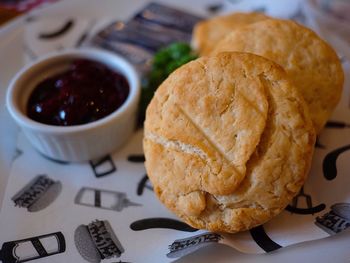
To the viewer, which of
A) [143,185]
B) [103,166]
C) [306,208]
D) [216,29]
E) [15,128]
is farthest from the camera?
[216,29]

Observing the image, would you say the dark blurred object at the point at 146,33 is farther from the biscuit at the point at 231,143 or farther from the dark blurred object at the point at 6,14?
the biscuit at the point at 231,143

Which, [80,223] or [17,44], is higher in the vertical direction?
[17,44]

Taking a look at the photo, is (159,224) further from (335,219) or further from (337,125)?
(337,125)

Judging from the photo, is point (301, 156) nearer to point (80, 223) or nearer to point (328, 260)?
point (328, 260)

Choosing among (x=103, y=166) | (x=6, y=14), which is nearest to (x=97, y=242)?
(x=103, y=166)

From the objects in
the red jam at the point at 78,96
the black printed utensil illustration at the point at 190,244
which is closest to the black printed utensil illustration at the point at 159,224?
the black printed utensil illustration at the point at 190,244

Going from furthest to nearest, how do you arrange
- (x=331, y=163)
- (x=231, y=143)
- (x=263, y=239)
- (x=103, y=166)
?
(x=103, y=166)
(x=331, y=163)
(x=263, y=239)
(x=231, y=143)

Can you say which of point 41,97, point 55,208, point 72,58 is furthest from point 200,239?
point 72,58

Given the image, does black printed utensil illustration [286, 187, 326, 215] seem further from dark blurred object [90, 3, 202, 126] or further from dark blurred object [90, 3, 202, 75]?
dark blurred object [90, 3, 202, 75]
